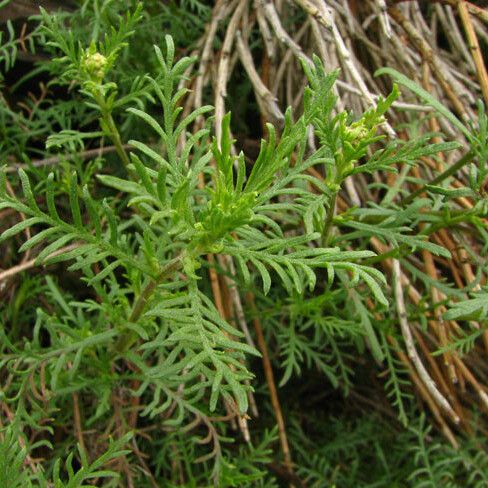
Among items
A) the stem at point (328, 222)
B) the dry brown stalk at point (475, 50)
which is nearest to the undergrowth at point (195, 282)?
the stem at point (328, 222)

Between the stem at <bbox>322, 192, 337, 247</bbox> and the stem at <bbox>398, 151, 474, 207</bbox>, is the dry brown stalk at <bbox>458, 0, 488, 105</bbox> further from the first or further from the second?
the stem at <bbox>322, 192, 337, 247</bbox>

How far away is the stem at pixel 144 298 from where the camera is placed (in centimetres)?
99

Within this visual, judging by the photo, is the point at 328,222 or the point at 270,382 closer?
the point at 328,222

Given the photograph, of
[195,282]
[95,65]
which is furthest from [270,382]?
[95,65]

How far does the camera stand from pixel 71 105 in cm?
158

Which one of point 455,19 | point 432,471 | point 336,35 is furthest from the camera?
point 455,19

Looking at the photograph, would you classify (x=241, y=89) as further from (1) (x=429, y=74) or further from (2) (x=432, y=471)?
(2) (x=432, y=471)

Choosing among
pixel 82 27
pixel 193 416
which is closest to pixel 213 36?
pixel 82 27

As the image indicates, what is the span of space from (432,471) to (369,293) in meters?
0.47

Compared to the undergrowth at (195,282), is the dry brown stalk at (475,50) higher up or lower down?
higher up

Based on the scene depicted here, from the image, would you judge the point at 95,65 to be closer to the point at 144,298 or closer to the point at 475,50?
the point at 144,298

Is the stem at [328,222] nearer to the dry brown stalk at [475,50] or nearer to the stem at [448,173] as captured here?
the stem at [448,173]

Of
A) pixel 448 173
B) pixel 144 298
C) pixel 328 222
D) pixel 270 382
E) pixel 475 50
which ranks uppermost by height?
pixel 475 50

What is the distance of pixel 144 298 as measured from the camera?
1.05 meters
